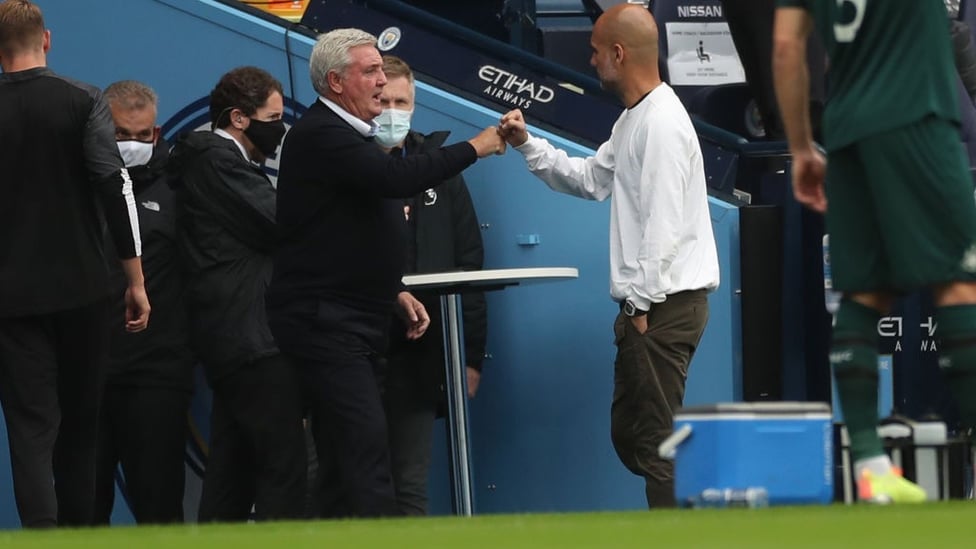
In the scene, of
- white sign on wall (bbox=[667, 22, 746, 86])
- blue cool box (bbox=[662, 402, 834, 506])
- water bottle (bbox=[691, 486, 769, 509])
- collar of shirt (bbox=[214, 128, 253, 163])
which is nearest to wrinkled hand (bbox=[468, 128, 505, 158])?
collar of shirt (bbox=[214, 128, 253, 163])

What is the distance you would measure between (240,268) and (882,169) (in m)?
3.01

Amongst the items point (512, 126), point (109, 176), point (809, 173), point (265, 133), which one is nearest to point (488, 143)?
point (512, 126)

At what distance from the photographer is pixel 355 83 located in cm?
642

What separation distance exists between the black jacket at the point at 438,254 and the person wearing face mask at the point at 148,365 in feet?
2.87

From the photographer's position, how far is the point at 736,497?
16.0 ft

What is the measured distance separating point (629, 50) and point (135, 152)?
1938mm

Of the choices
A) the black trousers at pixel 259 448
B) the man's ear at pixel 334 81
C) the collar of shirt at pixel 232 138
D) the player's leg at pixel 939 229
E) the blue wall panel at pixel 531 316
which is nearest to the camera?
the player's leg at pixel 939 229

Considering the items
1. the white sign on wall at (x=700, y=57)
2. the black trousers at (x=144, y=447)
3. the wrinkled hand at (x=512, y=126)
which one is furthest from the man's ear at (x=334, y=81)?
the white sign on wall at (x=700, y=57)

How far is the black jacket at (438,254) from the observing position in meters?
7.40

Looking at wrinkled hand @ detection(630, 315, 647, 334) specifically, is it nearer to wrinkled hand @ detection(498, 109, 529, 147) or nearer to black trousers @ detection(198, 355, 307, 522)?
wrinkled hand @ detection(498, 109, 529, 147)

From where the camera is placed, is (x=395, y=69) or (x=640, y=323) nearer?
(x=640, y=323)

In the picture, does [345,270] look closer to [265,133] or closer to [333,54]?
[333,54]

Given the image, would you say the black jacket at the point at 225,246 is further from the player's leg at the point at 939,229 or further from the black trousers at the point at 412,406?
the player's leg at the point at 939,229

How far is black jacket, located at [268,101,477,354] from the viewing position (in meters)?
6.21
